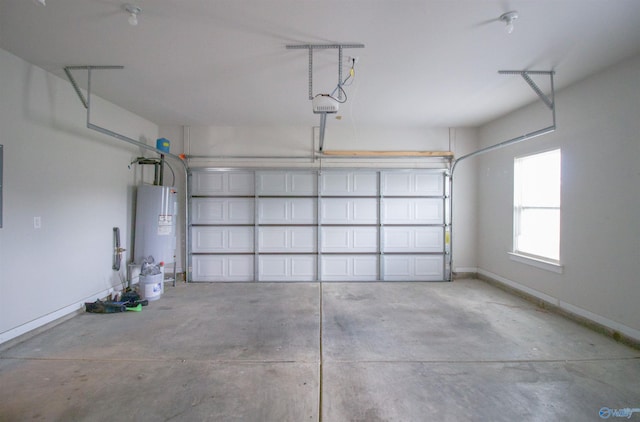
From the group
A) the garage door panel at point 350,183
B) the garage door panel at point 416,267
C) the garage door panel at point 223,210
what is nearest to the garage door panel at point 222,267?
the garage door panel at point 223,210

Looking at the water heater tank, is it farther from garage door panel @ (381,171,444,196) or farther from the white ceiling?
garage door panel @ (381,171,444,196)

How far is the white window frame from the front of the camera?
370cm

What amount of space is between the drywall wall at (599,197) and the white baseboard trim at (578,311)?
0.03ft

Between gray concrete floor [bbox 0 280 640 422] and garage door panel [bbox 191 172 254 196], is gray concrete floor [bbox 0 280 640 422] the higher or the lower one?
the lower one

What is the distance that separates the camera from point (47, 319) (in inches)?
121

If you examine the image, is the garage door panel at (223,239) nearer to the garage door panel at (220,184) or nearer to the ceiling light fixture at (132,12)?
the garage door panel at (220,184)

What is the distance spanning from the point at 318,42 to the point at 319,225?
3238mm

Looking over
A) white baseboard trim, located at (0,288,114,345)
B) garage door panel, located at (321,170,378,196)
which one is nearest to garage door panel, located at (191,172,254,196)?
garage door panel, located at (321,170,378,196)

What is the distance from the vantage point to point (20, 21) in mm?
2238

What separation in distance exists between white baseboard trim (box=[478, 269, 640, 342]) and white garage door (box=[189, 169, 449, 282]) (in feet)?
3.85

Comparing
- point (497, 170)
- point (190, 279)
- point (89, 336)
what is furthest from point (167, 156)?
point (497, 170)

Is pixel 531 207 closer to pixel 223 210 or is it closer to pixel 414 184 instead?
pixel 414 184

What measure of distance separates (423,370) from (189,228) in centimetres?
448

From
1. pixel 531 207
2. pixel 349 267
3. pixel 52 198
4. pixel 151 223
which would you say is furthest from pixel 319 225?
pixel 52 198
